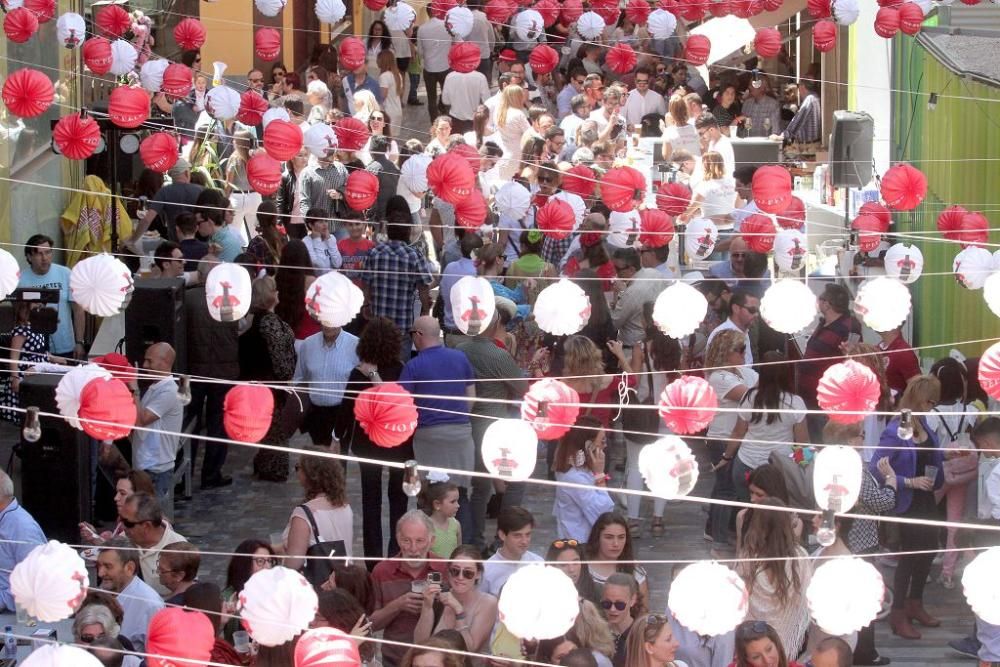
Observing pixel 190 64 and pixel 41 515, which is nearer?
pixel 41 515

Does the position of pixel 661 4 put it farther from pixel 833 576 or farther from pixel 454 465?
pixel 833 576

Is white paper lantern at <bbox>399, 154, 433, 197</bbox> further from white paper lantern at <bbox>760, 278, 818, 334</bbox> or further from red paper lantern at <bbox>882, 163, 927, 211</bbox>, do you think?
white paper lantern at <bbox>760, 278, 818, 334</bbox>

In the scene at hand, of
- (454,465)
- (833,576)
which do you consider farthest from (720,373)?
(833,576)

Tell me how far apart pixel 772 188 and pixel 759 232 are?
2.84 ft

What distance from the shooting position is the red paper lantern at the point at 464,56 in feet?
53.4

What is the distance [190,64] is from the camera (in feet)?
59.3

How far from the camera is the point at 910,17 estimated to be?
494 inches

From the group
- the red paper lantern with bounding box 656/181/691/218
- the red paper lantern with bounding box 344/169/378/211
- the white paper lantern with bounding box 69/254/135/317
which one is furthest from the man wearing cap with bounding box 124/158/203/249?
the white paper lantern with bounding box 69/254/135/317

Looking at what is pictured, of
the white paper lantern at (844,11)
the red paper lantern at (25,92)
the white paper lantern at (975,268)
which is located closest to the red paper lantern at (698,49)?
the white paper lantern at (844,11)

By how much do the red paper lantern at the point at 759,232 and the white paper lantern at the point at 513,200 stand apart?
1.64 meters

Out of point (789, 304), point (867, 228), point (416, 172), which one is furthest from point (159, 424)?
point (867, 228)

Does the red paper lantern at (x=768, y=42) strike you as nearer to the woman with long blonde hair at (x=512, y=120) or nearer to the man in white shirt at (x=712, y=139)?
the man in white shirt at (x=712, y=139)

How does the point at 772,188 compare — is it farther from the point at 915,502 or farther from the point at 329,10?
the point at 329,10

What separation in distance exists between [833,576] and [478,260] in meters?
4.80
